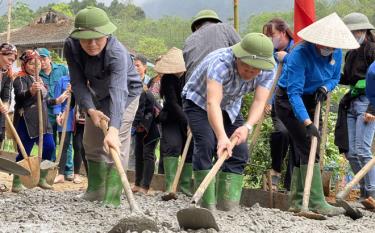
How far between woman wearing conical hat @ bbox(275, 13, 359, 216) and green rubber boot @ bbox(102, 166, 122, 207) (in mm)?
1461

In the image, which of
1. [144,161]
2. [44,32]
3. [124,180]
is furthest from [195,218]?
[44,32]

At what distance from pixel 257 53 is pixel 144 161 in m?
2.72

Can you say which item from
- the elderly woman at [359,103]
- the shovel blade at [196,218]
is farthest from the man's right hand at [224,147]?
the elderly woman at [359,103]

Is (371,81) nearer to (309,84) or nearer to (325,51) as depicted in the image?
(325,51)

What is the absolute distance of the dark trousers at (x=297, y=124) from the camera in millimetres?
5398

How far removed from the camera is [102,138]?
547 cm

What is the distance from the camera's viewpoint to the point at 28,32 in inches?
1891

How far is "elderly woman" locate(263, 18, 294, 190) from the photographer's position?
244 inches

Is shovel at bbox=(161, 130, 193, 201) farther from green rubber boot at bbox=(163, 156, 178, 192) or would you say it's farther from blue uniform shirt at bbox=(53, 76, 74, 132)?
blue uniform shirt at bbox=(53, 76, 74, 132)

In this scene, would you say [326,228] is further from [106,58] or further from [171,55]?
[171,55]

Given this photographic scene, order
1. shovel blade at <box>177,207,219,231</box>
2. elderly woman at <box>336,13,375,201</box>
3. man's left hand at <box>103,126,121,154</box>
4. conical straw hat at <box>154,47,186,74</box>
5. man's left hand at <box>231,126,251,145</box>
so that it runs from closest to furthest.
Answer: shovel blade at <box>177,207,219,231</box>
man's left hand at <box>103,126,121,154</box>
man's left hand at <box>231,126,251,145</box>
elderly woman at <box>336,13,375,201</box>
conical straw hat at <box>154,47,186,74</box>

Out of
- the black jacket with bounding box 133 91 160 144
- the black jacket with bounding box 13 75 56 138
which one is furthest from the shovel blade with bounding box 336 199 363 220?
the black jacket with bounding box 13 75 56 138

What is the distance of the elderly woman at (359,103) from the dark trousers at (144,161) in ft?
6.87

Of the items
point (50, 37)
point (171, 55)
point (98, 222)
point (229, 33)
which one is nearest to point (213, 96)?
point (98, 222)
